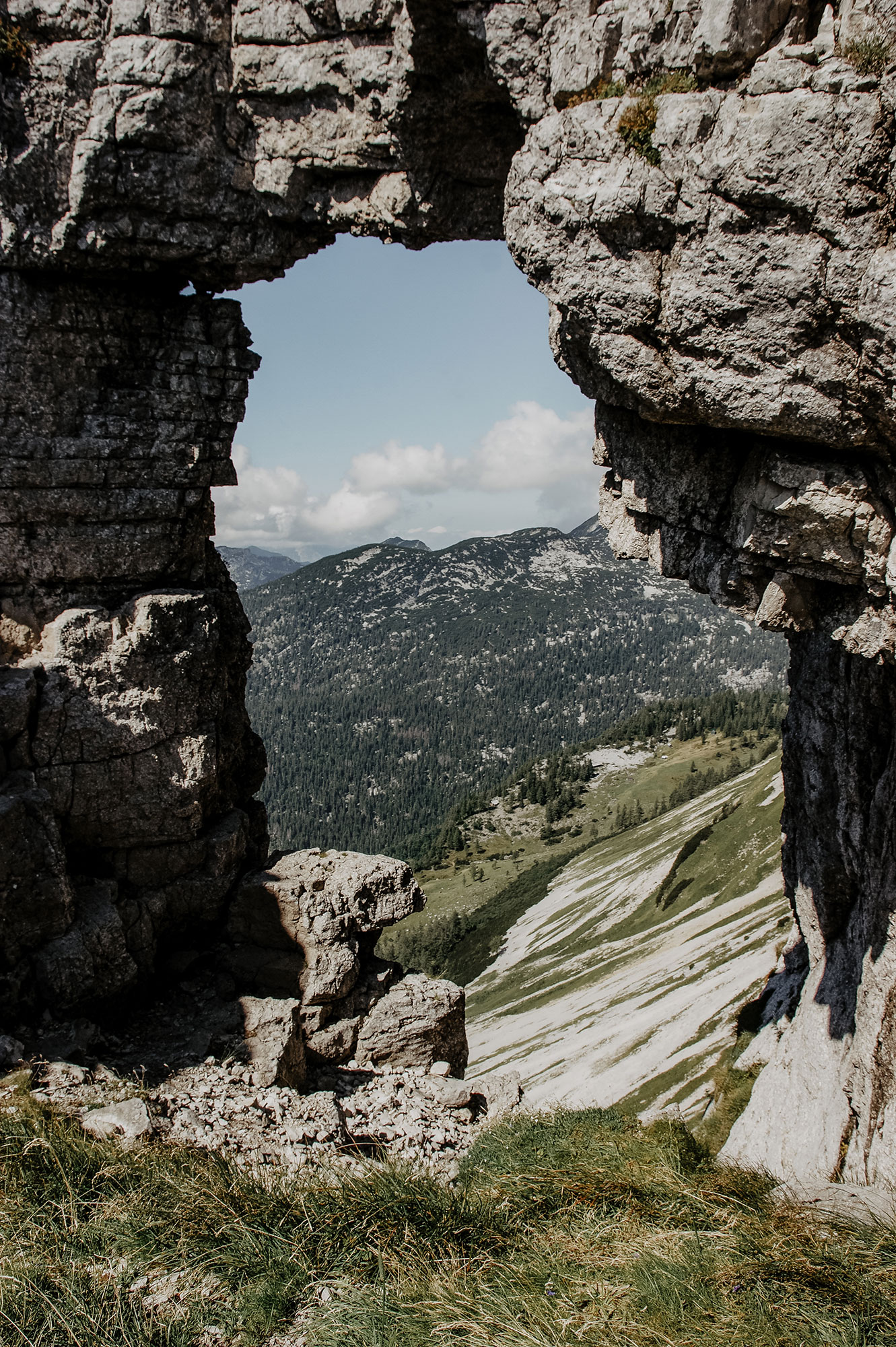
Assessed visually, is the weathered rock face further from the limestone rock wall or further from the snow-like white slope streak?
the snow-like white slope streak

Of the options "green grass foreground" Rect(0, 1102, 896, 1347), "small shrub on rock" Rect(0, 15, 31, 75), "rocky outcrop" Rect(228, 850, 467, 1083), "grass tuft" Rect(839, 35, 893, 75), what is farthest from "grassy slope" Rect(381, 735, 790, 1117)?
"small shrub on rock" Rect(0, 15, 31, 75)

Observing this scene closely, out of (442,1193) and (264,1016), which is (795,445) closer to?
(442,1193)

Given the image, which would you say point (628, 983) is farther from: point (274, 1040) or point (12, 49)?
point (12, 49)

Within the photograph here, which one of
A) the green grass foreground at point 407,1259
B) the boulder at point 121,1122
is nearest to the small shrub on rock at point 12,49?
the green grass foreground at point 407,1259

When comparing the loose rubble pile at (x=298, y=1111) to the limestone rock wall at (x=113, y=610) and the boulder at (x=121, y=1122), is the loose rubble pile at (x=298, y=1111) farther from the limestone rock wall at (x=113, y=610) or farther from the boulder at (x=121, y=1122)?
the limestone rock wall at (x=113, y=610)

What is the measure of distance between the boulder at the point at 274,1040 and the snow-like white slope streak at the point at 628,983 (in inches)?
429

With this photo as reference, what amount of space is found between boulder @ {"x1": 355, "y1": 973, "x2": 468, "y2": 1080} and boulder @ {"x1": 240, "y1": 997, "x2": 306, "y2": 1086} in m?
2.79

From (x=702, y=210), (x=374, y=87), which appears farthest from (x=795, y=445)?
(x=374, y=87)

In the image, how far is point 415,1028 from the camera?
87.1ft

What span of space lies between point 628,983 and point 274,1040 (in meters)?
92.1

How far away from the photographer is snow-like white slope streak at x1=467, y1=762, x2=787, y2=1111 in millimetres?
69625

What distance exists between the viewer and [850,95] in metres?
12.2

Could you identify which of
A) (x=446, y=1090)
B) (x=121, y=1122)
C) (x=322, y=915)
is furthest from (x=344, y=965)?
(x=121, y=1122)

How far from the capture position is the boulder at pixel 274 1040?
22344 millimetres
